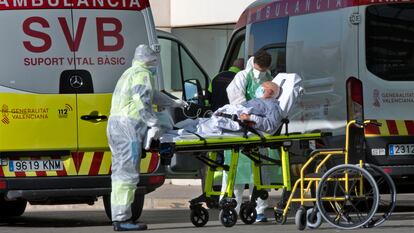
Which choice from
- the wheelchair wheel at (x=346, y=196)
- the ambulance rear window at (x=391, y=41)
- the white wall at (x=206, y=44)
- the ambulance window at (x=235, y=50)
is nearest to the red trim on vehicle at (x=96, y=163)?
the wheelchair wheel at (x=346, y=196)

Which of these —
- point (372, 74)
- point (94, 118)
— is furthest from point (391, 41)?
point (94, 118)

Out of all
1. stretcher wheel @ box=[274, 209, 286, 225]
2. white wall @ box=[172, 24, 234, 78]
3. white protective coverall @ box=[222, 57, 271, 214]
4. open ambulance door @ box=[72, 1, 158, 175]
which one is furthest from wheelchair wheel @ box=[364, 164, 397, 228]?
white wall @ box=[172, 24, 234, 78]

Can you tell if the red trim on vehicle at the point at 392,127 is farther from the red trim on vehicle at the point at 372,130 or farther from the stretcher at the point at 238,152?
the stretcher at the point at 238,152

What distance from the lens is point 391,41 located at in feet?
45.3

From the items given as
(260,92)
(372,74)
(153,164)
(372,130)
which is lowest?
(153,164)

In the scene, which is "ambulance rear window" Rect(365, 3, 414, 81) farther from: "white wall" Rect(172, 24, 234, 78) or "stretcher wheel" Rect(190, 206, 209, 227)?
"white wall" Rect(172, 24, 234, 78)

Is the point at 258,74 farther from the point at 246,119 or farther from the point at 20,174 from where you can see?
the point at 20,174

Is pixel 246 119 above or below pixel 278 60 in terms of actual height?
below

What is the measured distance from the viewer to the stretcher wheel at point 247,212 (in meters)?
12.4

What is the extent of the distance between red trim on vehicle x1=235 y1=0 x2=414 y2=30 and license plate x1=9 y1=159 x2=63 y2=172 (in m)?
3.57

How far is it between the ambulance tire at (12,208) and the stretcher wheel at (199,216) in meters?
3.46

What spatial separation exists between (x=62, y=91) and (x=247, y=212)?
2167 mm

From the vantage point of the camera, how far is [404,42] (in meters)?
13.8

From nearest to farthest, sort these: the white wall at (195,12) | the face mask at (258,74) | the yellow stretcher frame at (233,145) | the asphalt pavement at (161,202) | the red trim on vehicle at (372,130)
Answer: the yellow stretcher frame at (233,145), the face mask at (258,74), the red trim on vehicle at (372,130), the asphalt pavement at (161,202), the white wall at (195,12)
